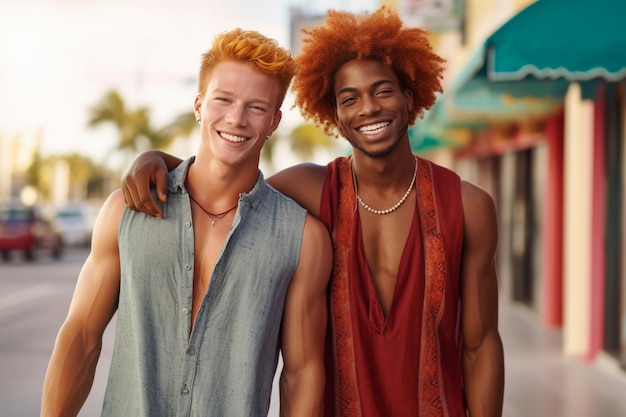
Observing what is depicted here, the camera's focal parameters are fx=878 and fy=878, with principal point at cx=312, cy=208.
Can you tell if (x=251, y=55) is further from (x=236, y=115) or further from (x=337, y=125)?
(x=337, y=125)

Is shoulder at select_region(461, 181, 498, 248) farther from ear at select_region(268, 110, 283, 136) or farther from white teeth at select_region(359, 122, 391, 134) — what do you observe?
ear at select_region(268, 110, 283, 136)

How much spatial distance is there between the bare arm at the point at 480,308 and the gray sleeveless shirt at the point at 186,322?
30.5 inches

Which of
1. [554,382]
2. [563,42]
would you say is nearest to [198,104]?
[563,42]

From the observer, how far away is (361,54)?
3.23 meters

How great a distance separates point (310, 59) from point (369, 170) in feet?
1.62

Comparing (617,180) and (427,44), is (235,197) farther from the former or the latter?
(617,180)

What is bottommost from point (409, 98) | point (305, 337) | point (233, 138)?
point (305, 337)

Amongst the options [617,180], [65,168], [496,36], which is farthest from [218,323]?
[65,168]

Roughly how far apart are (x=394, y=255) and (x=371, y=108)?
1.81 feet

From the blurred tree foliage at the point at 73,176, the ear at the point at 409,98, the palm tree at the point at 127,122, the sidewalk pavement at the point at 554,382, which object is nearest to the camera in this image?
the ear at the point at 409,98

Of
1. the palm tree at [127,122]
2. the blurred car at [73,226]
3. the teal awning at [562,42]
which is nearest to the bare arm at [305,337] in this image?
the teal awning at [562,42]

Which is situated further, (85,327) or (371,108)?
(371,108)

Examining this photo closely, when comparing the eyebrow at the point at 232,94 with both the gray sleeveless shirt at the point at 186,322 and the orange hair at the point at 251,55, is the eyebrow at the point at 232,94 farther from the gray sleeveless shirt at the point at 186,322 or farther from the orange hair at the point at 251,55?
the gray sleeveless shirt at the point at 186,322

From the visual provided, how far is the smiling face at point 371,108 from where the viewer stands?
3.18 m
